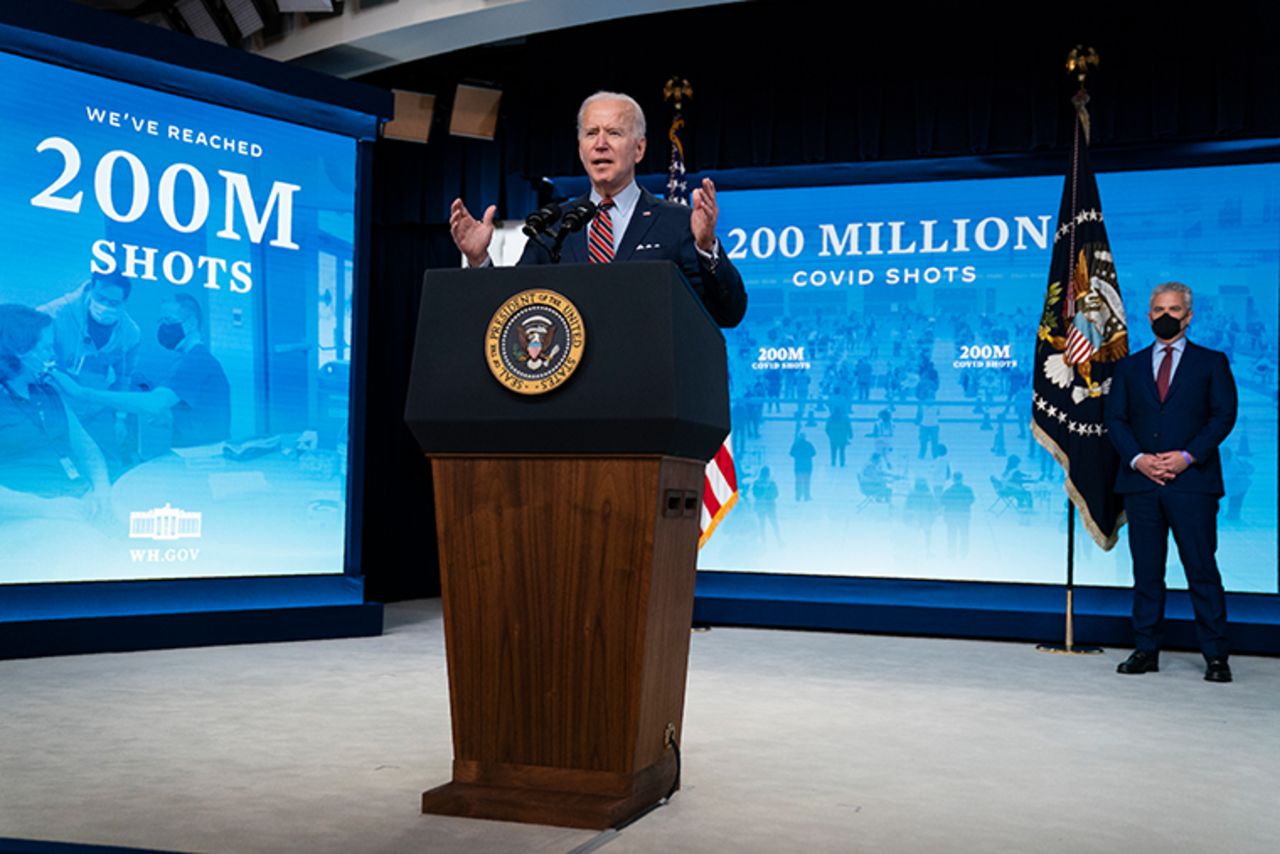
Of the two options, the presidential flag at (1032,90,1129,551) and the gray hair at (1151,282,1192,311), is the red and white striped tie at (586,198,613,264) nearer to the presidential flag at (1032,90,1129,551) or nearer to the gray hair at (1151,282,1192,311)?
the gray hair at (1151,282,1192,311)

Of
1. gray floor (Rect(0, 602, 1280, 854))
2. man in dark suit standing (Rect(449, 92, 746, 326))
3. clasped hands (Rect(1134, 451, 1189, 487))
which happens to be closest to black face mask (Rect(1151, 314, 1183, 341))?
clasped hands (Rect(1134, 451, 1189, 487))

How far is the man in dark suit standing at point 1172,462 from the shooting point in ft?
16.6

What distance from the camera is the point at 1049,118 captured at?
21.0 feet

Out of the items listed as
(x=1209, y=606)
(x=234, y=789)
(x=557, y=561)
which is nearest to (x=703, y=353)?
(x=557, y=561)

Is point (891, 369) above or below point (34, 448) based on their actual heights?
above

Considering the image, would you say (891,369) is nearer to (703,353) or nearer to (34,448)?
(34,448)

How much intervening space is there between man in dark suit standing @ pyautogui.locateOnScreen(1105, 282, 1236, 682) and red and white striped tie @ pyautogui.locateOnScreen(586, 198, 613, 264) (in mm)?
3324

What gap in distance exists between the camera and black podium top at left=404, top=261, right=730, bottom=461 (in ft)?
7.48

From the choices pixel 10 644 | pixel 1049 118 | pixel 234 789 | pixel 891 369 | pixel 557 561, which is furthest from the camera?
pixel 891 369

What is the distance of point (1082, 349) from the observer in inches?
232

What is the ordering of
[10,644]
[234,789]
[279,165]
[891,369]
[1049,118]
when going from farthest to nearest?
1. [891,369]
2. [1049,118]
3. [279,165]
4. [10,644]
5. [234,789]

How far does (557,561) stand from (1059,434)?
4187 mm

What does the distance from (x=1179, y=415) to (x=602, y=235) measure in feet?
11.2

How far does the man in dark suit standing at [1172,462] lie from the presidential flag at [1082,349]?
0.50 m
